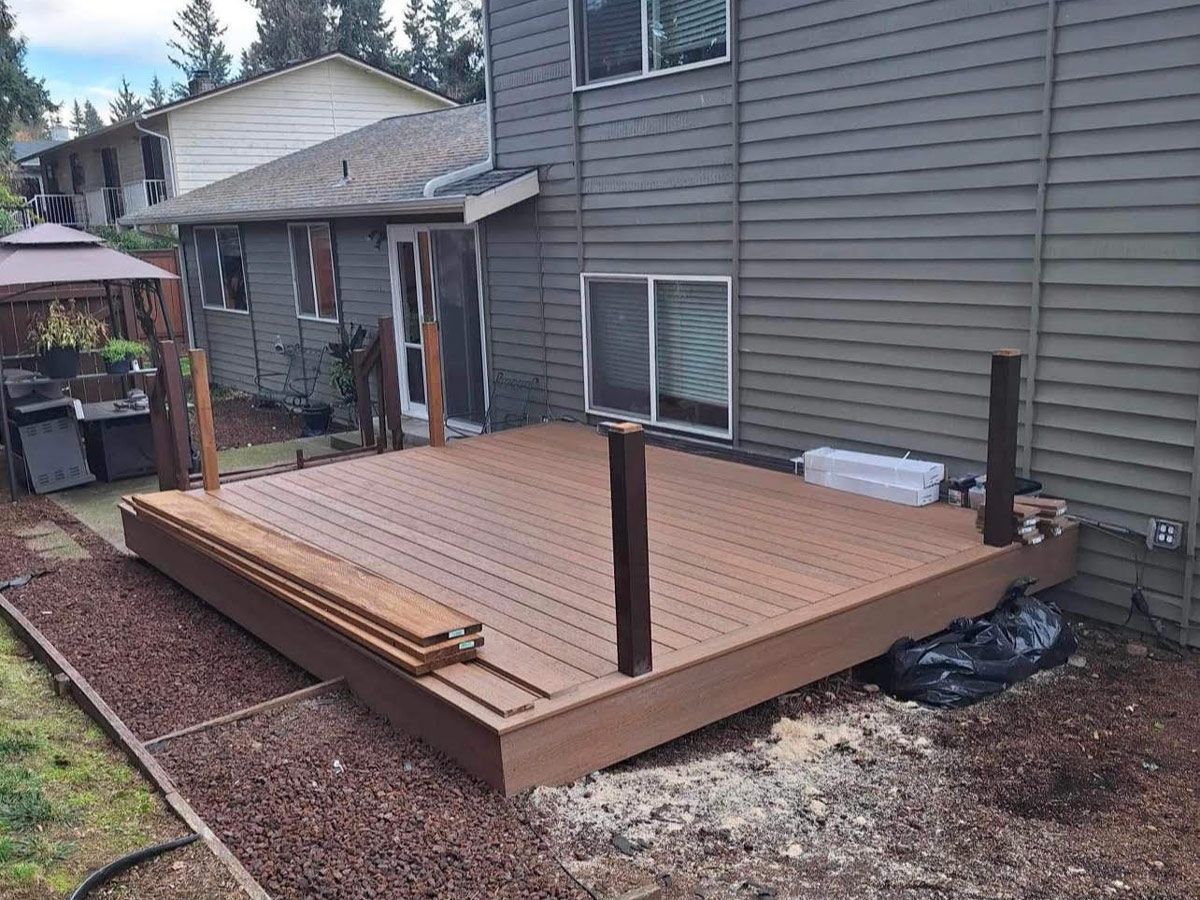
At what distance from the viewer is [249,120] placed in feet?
63.3

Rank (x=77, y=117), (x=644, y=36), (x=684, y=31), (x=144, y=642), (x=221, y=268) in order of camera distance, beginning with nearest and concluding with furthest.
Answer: (x=144, y=642) < (x=684, y=31) < (x=644, y=36) < (x=221, y=268) < (x=77, y=117)

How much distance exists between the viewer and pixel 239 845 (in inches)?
123

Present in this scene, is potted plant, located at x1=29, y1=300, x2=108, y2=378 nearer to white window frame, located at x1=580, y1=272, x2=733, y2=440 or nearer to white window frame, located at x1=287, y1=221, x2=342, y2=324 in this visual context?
white window frame, located at x1=287, y1=221, x2=342, y2=324

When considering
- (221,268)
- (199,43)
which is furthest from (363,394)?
(199,43)

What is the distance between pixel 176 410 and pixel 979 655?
4864 mm

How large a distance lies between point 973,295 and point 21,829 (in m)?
4.67

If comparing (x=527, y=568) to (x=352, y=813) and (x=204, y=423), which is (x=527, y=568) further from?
(x=204, y=423)

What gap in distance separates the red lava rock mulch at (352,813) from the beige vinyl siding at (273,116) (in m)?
17.5

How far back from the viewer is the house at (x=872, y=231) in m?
4.50

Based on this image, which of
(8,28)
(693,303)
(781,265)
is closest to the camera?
(781,265)

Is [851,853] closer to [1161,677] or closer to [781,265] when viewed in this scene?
[1161,677]

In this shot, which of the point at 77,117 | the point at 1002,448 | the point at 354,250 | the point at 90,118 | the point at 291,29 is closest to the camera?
the point at 1002,448

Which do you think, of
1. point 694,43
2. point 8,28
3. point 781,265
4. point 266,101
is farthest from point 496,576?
point 8,28

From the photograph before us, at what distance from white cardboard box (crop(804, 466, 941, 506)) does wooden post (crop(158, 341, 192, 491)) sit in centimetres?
390
